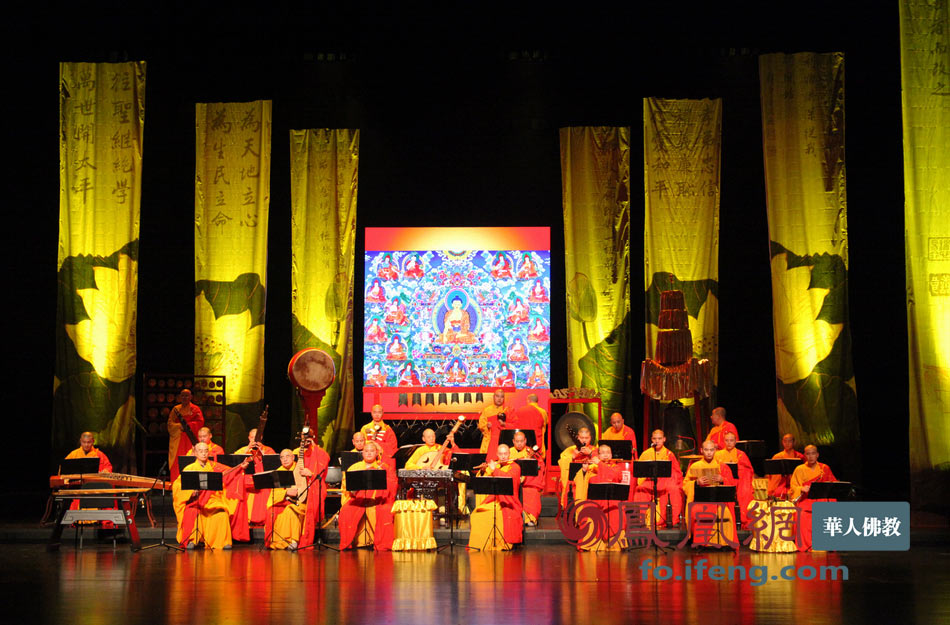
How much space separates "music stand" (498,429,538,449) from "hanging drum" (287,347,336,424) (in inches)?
90.8

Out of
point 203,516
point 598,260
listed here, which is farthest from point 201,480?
point 598,260

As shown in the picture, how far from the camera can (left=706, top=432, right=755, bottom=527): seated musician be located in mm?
11359

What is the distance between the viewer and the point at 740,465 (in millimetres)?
11484

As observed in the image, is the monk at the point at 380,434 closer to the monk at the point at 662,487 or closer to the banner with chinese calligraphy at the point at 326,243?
the banner with chinese calligraphy at the point at 326,243

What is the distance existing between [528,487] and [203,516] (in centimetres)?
367

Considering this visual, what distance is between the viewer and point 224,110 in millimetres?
14070

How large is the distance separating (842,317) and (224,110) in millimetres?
9029

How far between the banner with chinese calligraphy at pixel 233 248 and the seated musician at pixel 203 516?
2884mm

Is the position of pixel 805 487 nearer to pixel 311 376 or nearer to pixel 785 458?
pixel 785 458

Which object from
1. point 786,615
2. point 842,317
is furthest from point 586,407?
point 786,615

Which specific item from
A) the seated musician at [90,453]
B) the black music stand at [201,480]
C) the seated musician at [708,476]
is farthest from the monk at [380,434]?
the seated musician at [708,476]

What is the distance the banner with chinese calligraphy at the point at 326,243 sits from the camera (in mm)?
13828

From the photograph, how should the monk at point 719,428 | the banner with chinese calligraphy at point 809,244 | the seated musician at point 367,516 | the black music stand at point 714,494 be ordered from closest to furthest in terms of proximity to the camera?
the black music stand at point 714,494
the seated musician at point 367,516
the monk at point 719,428
the banner with chinese calligraphy at point 809,244

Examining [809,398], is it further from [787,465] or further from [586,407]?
[586,407]
